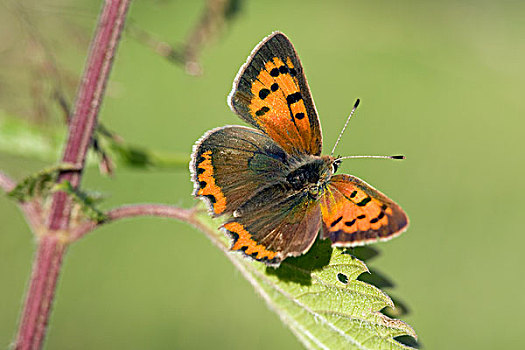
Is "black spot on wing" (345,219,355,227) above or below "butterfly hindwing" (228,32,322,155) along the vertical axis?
below

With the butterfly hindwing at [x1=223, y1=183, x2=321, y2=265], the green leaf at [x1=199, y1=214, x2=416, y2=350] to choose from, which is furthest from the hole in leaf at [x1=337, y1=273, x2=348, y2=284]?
the butterfly hindwing at [x1=223, y1=183, x2=321, y2=265]

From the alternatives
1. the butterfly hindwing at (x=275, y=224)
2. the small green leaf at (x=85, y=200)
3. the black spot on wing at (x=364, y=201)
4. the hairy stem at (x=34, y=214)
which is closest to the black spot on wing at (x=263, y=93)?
the butterfly hindwing at (x=275, y=224)

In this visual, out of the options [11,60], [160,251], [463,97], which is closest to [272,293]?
[11,60]

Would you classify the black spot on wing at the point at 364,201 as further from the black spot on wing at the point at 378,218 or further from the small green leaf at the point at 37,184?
the small green leaf at the point at 37,184

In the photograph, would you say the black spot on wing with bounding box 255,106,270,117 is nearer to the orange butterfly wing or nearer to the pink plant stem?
the orange butterfly wing

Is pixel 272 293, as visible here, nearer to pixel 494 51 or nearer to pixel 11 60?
pixel 11 60
